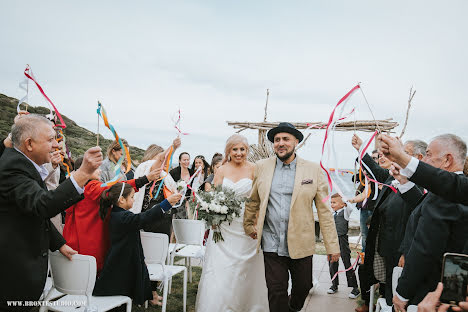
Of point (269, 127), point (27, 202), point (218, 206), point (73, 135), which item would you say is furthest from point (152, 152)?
point (73, 135)

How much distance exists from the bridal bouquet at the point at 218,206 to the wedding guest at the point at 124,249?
632 millimetres

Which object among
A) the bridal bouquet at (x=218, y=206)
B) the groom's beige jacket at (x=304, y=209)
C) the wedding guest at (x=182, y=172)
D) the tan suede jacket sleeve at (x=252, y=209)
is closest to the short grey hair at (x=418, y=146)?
the groom's beige jacket at (x=304, y=209)

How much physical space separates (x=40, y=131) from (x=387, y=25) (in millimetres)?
6119

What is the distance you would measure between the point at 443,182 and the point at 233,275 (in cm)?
300

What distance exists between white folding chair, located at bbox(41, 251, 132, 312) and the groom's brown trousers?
1.62 m

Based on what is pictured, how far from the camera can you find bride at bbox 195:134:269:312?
4.18 meters

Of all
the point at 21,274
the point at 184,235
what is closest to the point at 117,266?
the point at 21,274

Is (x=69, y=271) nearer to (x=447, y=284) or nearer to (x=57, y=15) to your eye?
(x=447, y=284)

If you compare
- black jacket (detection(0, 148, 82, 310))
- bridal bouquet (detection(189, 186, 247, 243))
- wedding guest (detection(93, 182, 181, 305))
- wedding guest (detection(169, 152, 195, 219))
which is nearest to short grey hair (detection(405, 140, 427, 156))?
bridal bouquet (detection(189, 186, 247, 243))

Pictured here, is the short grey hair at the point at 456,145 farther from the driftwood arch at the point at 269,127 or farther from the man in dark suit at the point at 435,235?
the driftwood arch at the point at 269,127

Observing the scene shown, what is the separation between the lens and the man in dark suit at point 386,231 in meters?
3.56

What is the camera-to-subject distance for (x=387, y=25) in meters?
6.03

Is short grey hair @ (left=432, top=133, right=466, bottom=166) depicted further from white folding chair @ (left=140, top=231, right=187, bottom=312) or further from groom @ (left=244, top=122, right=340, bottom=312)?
white folding chair @ (left=140, top=231, right=187, bottom=312)

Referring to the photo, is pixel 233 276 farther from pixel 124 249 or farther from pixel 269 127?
pixel 269 127
